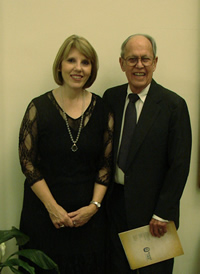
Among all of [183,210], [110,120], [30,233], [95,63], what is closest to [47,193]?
[30,233]

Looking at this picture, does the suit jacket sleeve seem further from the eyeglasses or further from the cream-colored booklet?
the eyeglasses

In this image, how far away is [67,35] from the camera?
1.78 metres

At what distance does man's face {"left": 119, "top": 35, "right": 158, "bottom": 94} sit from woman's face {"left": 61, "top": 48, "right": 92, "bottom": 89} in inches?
7.8

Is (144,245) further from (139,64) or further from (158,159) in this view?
(139,64)

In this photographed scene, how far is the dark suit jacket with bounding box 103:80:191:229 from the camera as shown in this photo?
147 centimetres

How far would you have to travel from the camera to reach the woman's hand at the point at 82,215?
59.7 inches

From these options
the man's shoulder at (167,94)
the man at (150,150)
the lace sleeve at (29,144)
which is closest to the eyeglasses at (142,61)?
the man at (150,150)

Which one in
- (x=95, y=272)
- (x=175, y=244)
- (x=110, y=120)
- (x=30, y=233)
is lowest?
(x=95, y=272)

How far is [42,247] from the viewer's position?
1.58 meters

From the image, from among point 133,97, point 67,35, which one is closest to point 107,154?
point 133,97

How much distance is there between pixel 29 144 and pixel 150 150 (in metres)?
0.57

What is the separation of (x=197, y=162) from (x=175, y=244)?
626 millimetres

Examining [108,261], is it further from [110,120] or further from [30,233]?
[110,120]

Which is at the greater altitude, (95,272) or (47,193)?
(47,193)
